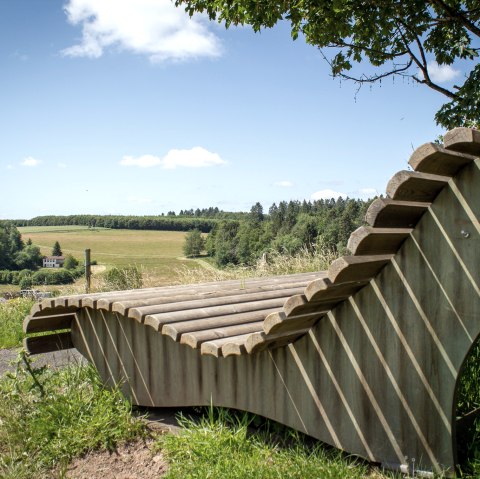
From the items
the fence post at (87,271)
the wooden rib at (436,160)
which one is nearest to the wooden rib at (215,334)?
the wooden rib at (436,160)

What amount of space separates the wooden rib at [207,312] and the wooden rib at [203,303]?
0.06m

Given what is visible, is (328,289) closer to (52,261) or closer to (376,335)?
(376,335)

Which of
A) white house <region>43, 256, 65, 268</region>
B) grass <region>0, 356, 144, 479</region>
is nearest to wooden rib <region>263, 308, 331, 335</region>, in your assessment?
grass <region>0, 356, 144, 479</region>

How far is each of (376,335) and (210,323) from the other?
114 centimetres

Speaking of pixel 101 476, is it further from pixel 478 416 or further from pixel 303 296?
pixel 478 416

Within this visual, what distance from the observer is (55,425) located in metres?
3.58

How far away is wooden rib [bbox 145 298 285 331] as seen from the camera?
3.28 meters

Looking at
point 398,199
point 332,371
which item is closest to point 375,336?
point 332,371

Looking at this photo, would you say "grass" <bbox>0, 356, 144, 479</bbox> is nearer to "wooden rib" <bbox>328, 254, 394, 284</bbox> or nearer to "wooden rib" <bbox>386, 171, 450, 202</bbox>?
"wooden rib" <bbox>328, 254, 394, 284</bbox>

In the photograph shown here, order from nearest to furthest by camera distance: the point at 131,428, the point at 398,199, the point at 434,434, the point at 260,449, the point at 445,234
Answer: the point at 398,199, the point at 445,234, the point at 434,434, the point at 260,449, the point at 131,428

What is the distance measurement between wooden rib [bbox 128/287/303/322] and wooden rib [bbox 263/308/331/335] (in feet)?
3.34

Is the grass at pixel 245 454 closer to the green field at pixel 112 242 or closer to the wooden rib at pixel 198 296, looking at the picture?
the wooden rib at pixel 198 296

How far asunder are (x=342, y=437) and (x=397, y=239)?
3.82 ft

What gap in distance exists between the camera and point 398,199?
2152mm
